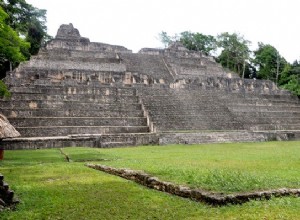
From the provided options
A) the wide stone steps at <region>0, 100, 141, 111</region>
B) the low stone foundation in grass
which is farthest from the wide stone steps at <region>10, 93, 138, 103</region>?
the low stone foundation in grass

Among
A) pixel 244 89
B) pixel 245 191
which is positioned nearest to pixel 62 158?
pixel 245 191

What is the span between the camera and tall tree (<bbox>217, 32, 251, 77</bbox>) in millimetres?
46562

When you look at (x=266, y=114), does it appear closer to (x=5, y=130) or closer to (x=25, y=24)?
(x=5, y=130)

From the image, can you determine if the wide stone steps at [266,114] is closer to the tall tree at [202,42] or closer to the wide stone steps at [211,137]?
the wide stone steps at [211,137]

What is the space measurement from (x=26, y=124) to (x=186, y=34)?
131 ft

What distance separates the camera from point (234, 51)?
157 ft

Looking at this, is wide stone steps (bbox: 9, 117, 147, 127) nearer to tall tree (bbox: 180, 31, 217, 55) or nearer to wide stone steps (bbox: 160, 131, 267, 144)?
wide stone steps (bbox: 160, 131, 267, 144)

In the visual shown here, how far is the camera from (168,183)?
22.5 ft

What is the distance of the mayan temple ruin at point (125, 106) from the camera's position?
18.0m

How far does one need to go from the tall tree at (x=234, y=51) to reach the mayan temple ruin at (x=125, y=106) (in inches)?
635

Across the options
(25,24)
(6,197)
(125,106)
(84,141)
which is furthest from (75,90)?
(25,24)

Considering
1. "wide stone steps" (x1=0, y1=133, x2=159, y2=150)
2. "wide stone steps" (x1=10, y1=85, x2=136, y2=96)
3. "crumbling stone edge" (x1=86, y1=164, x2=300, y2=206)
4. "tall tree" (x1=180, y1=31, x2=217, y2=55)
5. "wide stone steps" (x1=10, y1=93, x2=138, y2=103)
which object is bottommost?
"wide stone steps" (x1=0, y1=133, x2=159, y2=150)

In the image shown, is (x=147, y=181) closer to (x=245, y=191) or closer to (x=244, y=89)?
(x=245, y=191)

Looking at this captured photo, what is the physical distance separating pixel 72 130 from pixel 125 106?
4001 mm
